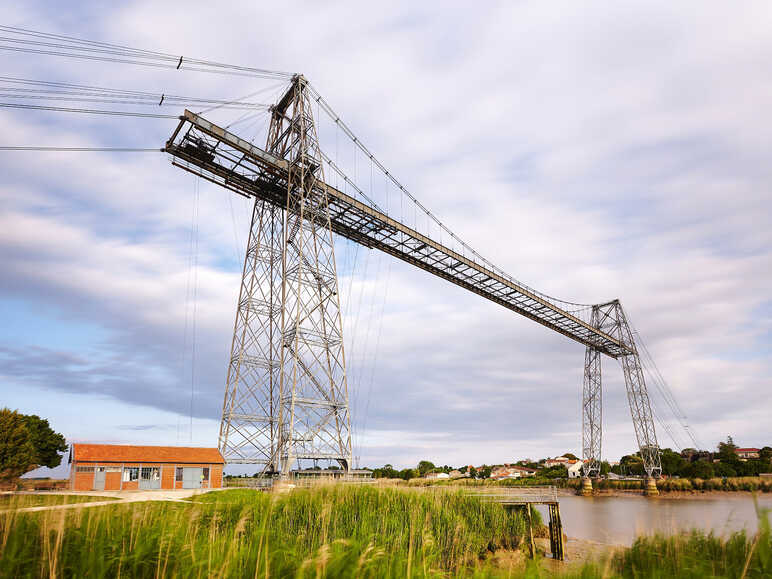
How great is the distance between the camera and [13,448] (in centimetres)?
3108

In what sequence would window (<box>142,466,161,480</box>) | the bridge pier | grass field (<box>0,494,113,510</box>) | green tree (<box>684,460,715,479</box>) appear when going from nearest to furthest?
grass field (<box>0,494,113,510</box>)
window (<box>142,466,161,480</box>)
the bridge pier
green tree (<box>684,460,715,479</box>)

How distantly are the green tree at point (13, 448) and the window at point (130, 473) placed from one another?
835cm

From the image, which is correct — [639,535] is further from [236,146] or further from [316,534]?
[236,146]

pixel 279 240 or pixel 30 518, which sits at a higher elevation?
pixel 279 240

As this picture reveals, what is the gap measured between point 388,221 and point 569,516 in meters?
25.7

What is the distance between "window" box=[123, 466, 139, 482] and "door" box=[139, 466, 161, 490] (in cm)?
Result: 26

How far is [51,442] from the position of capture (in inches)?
1684

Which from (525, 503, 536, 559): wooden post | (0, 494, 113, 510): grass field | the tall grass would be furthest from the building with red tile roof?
the tall grass

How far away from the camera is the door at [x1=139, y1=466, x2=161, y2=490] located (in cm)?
2750

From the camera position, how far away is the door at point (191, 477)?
28484mm

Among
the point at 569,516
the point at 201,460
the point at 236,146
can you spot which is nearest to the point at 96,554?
the point at 236,146

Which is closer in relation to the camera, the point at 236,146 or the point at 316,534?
the point at 316,534

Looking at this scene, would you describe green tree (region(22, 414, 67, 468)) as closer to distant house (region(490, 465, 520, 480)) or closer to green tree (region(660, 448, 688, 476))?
distant house (region(490, 465, 520, 480))

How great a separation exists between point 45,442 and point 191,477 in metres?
22.9
